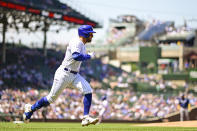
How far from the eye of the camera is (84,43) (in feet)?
31.5

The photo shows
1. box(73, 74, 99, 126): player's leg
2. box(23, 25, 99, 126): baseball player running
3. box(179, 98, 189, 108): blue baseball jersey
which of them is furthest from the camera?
box(179, 98, 189, 108): blue baseball jersey

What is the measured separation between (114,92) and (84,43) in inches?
895

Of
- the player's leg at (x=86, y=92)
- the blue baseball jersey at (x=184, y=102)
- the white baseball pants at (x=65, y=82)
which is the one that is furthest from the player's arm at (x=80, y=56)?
the blue baseball jersey at (x=184, y=102)

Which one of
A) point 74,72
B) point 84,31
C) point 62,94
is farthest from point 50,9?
point 74,72

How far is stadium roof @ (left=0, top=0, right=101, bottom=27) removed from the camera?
1123 inches

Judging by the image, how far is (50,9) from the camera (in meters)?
31.7

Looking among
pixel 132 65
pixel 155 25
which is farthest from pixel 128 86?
pixel 155 25

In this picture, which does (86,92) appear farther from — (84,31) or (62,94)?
(62,94)

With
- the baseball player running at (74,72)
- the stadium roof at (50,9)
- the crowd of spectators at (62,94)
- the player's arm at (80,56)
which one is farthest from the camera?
the stadium roof at (50,9)

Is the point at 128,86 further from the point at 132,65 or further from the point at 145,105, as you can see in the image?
the point at 132,65

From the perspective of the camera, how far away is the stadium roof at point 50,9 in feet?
93.6

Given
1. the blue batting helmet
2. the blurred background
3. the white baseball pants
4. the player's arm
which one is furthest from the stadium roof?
the player's arm

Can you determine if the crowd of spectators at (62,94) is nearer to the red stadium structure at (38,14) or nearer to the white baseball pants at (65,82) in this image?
the red stadium structure at (38,14)

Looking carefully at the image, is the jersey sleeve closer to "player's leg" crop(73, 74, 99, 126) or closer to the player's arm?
the player's arm
